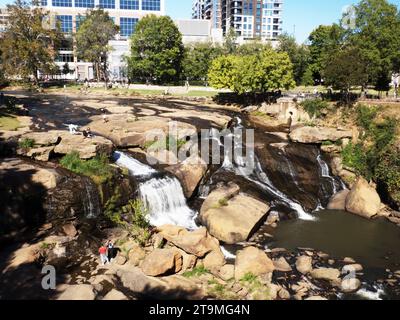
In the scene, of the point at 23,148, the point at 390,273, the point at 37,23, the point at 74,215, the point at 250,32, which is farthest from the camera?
the point at 250,32

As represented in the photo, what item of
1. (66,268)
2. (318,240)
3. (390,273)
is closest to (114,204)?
Result: (66,268)

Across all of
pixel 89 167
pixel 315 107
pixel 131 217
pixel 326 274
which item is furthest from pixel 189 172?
pixel 315 107

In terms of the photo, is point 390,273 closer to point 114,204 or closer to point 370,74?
point 114,204

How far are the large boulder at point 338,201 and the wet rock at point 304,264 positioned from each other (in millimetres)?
11428

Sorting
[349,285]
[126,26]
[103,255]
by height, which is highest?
[126,26]

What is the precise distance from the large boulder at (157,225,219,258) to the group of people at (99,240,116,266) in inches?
144

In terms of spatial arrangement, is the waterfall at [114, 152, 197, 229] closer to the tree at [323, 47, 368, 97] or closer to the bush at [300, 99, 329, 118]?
the bush at [300, 99, 329, 118]

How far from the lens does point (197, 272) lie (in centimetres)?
2167

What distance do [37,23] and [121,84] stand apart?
64.2 ft

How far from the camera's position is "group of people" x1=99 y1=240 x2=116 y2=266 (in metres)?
21.5

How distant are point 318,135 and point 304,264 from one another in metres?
21.7

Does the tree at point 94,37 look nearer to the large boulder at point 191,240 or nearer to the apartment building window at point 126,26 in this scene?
the apartment building window at point 126,26

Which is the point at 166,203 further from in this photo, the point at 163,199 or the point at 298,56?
the point at 298,56

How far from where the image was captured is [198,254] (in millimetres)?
22906
